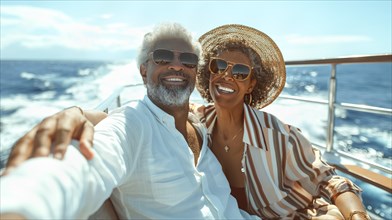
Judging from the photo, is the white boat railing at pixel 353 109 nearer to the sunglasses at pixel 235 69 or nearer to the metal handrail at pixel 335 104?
the metal handrail at pixel 335 104

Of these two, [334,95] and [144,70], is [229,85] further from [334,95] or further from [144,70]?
[334,95]

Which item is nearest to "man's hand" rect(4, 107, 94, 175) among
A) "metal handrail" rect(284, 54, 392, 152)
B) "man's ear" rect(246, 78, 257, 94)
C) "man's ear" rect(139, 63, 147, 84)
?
"man's ear" rect(139, 63, 147, 84)

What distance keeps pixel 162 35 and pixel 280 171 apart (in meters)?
0.96

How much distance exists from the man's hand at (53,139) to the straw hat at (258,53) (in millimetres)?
1264

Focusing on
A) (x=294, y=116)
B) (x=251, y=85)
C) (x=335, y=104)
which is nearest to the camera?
(x=251, y=85)

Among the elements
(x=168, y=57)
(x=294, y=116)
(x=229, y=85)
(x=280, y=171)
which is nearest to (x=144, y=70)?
(x=168, y=57)

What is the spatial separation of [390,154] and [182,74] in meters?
6.90

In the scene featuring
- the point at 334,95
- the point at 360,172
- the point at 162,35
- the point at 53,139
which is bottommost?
the point at 360,172

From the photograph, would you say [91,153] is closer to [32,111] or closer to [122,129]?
[122,129]

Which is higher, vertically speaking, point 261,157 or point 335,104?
point 335,104

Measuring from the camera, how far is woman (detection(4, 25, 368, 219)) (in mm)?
1552

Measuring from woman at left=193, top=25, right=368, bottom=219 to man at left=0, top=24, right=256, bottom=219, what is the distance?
0.54 ft

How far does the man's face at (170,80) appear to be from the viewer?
153 cm

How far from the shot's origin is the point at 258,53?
1.88m
